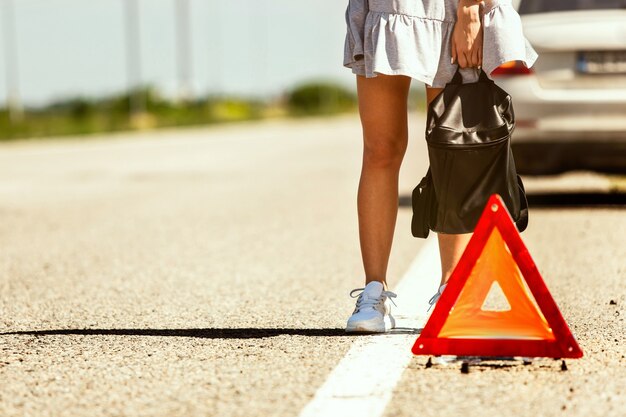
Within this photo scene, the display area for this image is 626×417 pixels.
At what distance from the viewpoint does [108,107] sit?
5694 centimetres

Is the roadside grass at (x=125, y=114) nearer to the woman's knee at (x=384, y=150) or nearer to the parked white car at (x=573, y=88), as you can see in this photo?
the parked white car at (x=573, y=88)

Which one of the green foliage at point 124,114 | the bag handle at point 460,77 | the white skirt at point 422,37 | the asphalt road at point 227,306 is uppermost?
the white skirt at point 422,37

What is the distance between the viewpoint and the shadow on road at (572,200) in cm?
909

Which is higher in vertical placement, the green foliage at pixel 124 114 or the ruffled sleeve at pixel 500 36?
the ruffled sleeve at pixel 500 36

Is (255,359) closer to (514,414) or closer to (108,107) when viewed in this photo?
(514,414)

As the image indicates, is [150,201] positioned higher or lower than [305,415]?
lower

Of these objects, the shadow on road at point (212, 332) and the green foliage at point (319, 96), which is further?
the green foliage at point (319, 96)

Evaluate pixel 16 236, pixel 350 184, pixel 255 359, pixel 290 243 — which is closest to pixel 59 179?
pixel 350 184

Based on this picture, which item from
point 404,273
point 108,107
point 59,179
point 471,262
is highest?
point 471,262

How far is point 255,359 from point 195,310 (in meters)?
1.13

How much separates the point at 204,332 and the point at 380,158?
0.89 m

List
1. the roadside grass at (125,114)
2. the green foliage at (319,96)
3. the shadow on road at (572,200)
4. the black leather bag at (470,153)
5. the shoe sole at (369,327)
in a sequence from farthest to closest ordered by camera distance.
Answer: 1. the green foliage at (319,96)
2. the roadside grass at (125,114)
3. the shadow on road at (572,200)
4. the shoe sole at (369,327)
5. the black leather bag at (470,153)

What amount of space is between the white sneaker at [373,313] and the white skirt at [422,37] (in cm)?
76

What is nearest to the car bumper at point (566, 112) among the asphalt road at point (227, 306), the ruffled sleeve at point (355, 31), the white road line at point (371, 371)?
the asphalt road at point (227, 306)
